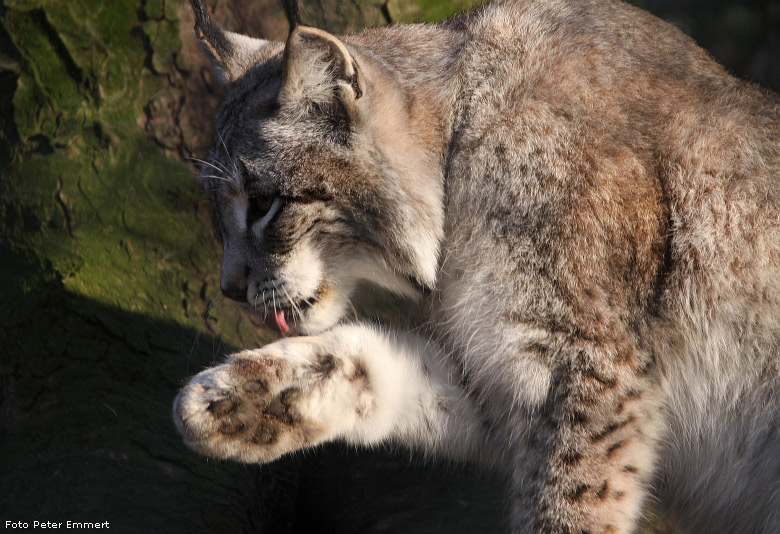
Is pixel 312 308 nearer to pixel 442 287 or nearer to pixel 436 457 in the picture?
pixel 442 287

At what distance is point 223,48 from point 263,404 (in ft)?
4.66

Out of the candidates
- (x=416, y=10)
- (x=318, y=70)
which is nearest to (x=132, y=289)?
(x=318, y=70)

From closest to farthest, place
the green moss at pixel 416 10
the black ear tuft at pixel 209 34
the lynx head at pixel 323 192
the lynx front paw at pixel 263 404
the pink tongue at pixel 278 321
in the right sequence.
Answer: the lynx front paw at pixel 263 404, the lynx head at pixel 323 192, the pink tongue at pixel 278 321, the black ear tuft at pixel 209 34, the green moss at pixel 416 10

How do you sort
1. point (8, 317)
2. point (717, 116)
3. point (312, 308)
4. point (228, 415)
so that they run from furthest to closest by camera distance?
point (8, 317), point (312, 308), point (717, 116), point (228, 415)

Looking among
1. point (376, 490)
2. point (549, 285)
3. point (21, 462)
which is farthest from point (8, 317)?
point (549, 285)

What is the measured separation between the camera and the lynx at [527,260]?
2.37 m

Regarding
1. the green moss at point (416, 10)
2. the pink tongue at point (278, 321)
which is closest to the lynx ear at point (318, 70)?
the pink tongue at point (278, 321)

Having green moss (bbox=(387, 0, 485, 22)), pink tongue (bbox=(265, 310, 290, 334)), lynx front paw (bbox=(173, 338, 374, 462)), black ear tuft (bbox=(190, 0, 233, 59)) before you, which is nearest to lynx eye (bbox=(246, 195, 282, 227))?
pink tongue (bbox=(265, 310, 290, 334))

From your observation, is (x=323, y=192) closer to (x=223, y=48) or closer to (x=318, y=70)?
(x=318, y=70)

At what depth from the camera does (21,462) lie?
3.00 m

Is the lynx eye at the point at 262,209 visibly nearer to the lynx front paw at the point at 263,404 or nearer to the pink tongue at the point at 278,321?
the pink tongue at the point at 278,321

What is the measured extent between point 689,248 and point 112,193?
241cm

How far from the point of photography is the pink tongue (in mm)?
2770

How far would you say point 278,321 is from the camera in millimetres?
2785
